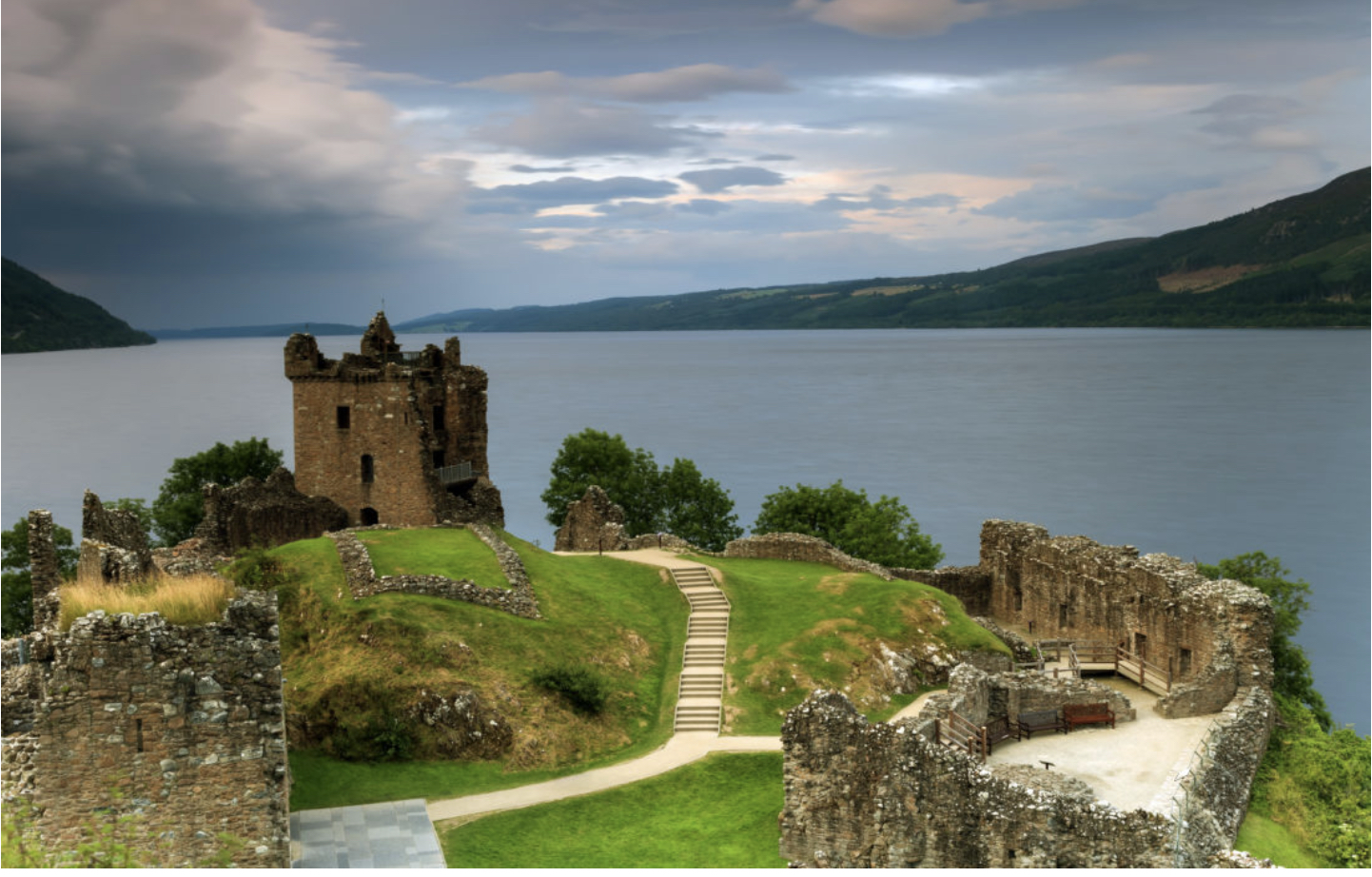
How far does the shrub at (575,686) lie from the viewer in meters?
31.8

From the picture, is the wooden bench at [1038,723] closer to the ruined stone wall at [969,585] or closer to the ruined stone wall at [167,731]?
the ruined stone wall at [969,585]

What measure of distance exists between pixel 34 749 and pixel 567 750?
46.8 feet

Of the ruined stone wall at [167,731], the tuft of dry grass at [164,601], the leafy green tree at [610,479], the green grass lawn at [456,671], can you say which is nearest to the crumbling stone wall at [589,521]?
the leafy green tree at [610,479]

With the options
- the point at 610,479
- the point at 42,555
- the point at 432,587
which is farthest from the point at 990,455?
the point at 42,555

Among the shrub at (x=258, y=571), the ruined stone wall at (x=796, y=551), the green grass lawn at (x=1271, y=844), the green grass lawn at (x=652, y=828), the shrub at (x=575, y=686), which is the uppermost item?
the shrub at (x=258, y=571)

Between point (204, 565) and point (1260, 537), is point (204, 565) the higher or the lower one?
the higher one

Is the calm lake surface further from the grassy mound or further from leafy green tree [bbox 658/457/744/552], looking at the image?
the grassy mound

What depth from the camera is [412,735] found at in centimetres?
2956

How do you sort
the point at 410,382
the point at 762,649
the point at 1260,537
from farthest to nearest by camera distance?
1. the point at 1260,537
2. the point at 410,382
3. the point at 762,649

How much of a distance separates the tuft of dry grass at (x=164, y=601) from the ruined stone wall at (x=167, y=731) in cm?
31

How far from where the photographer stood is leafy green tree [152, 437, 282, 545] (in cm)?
6844

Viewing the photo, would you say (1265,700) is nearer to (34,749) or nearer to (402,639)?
(402,639)

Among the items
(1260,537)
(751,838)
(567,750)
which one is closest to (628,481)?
(567,750)

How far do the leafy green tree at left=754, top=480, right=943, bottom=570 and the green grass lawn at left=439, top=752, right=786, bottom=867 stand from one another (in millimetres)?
29212
